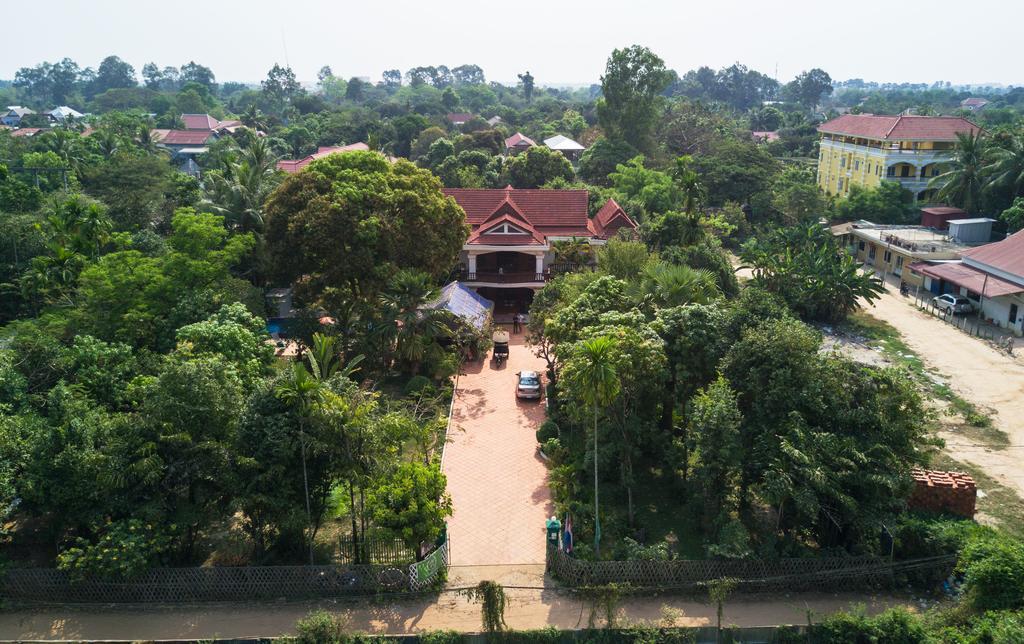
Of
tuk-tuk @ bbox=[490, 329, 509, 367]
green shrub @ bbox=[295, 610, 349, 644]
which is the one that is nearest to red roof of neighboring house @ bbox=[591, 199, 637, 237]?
tuk-tuk @ bbox=[490, 329, 509, 367]

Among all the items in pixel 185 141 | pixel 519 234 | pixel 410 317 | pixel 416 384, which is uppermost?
pixel 185 141

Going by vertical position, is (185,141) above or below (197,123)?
below

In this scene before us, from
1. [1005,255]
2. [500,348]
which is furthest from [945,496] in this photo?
[1005,255]

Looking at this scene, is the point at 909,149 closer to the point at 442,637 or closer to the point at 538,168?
the point at 538,168

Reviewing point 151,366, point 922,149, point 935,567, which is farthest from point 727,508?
point 922,149

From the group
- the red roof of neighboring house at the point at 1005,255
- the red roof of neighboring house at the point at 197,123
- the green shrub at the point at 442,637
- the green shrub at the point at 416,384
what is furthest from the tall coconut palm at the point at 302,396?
the red roof of neighboring house at the point at 197,123

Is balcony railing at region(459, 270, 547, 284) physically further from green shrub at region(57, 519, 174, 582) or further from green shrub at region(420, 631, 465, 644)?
green shrub at region(420, 631, 465, 644)

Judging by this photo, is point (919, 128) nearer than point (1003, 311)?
No

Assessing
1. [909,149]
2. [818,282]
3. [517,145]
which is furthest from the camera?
[517,145]
